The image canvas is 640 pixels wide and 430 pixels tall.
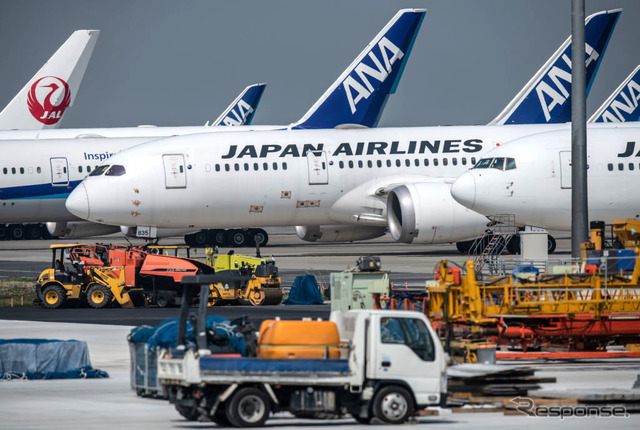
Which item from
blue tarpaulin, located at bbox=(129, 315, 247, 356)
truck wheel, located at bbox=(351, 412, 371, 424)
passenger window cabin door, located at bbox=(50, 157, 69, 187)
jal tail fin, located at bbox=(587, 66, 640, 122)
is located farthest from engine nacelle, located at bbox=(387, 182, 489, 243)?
jal tail fin, located at bbox=(587, 66, 640, 122)

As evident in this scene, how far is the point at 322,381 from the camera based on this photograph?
16969mm

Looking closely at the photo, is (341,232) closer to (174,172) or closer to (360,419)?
(174,172)

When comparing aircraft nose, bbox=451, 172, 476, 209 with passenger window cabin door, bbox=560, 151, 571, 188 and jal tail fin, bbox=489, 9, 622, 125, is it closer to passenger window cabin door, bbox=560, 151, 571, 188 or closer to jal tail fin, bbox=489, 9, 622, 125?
passenger window cabin door, bbox=560, 151, 571, 188

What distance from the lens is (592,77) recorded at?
5844cm

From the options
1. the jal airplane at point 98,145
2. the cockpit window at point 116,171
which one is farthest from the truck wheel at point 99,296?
the jal airplane at point 98,145

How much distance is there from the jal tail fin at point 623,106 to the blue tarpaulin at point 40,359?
196ft

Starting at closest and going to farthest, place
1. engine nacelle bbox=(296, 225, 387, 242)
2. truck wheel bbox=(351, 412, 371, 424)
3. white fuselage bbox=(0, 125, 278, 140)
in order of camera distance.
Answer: truck wheel bbox=(351, 412, 371, 424)
engine nacelle bbox=(296, 225, 387, 242)
white fuselage bbox=(0, 125, 278, 140)

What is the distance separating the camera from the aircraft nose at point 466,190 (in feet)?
135

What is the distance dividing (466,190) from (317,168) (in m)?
10.2

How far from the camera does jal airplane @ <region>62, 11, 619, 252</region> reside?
47.4m

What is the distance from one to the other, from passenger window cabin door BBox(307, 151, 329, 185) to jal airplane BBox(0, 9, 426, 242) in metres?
6.81

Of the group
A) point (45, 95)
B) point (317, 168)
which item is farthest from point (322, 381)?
point (45, 95)

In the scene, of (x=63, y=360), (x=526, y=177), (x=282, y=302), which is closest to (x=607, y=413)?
(x=63, y=360)

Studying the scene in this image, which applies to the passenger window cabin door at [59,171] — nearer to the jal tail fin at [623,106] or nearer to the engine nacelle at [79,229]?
the engine nacelle at [79,229]
